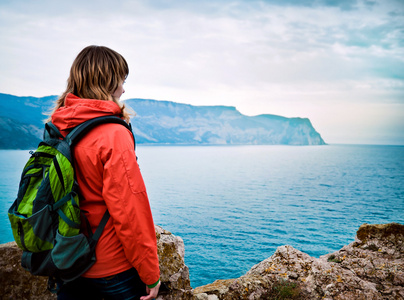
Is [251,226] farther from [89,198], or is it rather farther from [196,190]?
[89,198]

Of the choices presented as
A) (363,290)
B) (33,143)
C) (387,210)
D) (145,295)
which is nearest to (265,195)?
(387,210)

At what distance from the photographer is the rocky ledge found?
3645 mm

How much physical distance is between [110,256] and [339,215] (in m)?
35.8

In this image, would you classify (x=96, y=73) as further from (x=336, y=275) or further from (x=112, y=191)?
(x=336, y=275)

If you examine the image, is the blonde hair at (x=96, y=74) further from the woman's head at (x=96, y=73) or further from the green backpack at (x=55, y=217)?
the green backpack at (x=55, y=217)

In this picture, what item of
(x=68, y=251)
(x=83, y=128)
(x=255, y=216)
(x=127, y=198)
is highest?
(x=83, y=128)

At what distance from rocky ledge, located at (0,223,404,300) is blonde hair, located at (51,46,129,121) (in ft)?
8.29

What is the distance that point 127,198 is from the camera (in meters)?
1.69

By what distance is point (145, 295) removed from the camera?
1.91 m

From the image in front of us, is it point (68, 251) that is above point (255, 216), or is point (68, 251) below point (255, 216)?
above

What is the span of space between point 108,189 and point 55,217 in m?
0.40

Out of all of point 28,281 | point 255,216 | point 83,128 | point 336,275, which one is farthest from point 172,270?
point 255,216

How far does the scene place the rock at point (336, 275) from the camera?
461cm

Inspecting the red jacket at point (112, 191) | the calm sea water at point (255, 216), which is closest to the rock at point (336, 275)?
the red jacket at point (112, 191)
